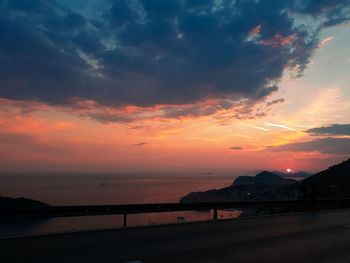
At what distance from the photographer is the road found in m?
9.92

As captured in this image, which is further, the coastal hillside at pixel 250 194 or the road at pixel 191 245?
the coastal hillside at pixel 250 194

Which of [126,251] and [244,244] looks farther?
[244,244]

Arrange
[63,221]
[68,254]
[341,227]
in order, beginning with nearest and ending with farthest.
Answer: [68,254], [63,221], [341,227]

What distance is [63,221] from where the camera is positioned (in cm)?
1531

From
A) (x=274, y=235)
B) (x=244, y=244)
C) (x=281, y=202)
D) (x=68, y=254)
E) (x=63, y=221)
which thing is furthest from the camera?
(x=281, y=202)

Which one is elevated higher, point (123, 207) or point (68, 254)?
point (123, 207)

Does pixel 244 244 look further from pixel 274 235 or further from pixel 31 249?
pixel 31 249

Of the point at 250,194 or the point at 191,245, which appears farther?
the point at 250,194

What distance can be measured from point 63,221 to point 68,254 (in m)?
5.47

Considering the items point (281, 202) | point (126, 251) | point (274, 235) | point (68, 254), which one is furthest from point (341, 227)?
point (68, 254)

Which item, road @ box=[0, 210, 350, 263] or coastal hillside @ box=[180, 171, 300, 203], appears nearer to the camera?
road @ box=[0, 210, 350, 263]

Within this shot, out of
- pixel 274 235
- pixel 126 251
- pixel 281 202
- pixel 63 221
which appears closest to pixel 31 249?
pixel 126 251

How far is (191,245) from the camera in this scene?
1166 centimetres

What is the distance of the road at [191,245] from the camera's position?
9922mm
